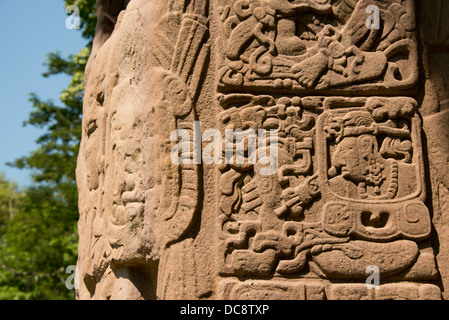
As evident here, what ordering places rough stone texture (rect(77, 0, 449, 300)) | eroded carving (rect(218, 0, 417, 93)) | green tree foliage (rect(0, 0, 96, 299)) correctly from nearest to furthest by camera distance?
1. rough stone texture (rect(77, 0, 449, 300))
2. eroded carving (rect(218, 0, 417, 93))
3. green tree foliage (rect(0, 0, 96, 299))

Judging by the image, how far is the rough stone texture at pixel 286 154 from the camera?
110 inches

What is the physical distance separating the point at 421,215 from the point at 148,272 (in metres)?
1.48

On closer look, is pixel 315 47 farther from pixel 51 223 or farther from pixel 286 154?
pixel 51 223

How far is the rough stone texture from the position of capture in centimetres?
279

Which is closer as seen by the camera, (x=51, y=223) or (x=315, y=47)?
(x=315, y=47)

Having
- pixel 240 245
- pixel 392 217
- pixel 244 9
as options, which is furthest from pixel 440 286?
pixel 244 9

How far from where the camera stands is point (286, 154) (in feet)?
9.57

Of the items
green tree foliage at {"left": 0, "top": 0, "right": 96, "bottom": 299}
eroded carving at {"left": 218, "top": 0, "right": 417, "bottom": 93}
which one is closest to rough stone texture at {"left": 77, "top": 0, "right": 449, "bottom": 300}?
eroded carving at {"left": 218, "top": 0, "right": 417, "bottom": 93}

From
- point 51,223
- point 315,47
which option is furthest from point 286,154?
point 51,223

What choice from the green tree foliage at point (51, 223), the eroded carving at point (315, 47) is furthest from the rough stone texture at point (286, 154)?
the green tree foliage at point (51, 223)

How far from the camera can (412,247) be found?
284 cm

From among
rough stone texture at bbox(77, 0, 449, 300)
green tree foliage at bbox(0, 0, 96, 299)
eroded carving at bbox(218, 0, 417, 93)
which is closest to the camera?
rough stone texture at bbox(77, 0, 449, 300)

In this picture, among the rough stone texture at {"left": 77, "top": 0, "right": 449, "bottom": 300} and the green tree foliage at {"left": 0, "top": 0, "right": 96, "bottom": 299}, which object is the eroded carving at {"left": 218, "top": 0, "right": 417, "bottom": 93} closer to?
the rough stone texture at {"left": 77, "top": 0, "right": 449, "bottom": 300}

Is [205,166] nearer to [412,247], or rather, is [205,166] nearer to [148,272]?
[148,272]
